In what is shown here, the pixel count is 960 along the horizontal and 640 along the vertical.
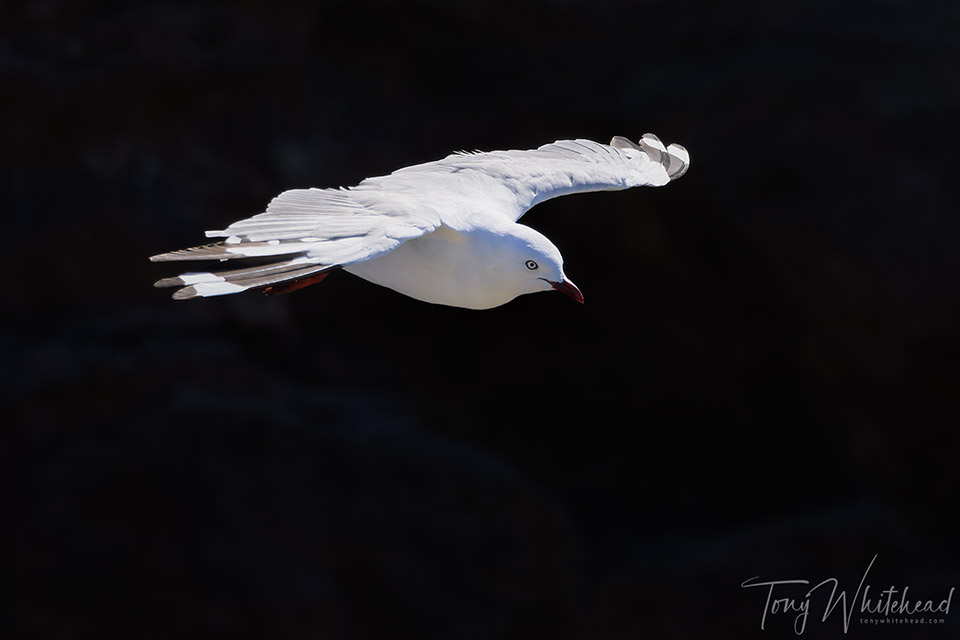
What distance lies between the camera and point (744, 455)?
7.94 metres

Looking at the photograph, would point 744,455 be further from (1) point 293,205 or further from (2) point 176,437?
(1) point 293,205

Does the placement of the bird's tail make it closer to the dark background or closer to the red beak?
the red beak

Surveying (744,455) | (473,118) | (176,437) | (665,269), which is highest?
(473,118)

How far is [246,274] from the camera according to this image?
2824 millimetres

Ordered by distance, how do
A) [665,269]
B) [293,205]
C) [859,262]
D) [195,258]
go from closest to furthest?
[195,258] → [293,205] → [859,262] → [665,269]

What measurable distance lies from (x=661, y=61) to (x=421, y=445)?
8.74 feet

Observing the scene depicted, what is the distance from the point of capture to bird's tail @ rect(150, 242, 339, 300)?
2.76m

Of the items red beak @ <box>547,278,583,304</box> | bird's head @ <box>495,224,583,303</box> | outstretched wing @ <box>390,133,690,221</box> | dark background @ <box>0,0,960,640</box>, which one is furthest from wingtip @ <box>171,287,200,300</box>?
dark background @ <box>0,0,960,640</box>

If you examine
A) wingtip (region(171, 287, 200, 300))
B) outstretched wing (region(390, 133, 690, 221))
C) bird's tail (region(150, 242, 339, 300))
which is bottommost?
wingtip (region(171, 287, 200, 300))

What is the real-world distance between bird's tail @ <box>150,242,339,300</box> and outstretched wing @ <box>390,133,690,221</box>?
107 cm

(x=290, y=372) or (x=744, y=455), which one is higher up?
(x=290, y=372)

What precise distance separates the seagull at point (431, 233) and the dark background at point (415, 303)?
112 inches

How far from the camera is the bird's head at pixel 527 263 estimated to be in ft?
11.4

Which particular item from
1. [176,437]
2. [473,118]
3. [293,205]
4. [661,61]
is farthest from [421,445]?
[293,205]
